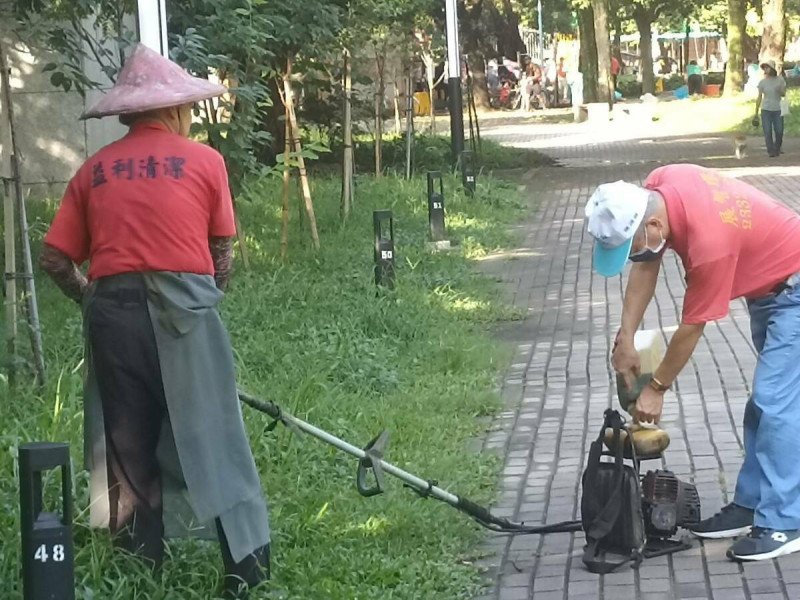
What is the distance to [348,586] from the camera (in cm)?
532

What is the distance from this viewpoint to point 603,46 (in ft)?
133

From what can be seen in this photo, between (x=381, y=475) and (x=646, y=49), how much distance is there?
52468 millimetres

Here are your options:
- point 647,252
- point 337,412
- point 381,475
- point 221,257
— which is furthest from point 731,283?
point 337,412

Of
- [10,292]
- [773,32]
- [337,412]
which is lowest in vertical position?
[337,412]

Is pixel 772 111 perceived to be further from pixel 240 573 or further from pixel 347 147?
pixel 240 573

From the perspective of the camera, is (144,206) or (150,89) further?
(150,89)

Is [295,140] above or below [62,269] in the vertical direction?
above

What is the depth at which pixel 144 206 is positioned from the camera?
457 centimetres

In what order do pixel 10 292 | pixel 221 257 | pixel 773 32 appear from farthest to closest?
1. pixel 773 32
2. pixel 10 292
3. pixel 221 257

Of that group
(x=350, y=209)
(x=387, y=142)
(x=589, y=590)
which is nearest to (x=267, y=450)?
(x=589, y=590)

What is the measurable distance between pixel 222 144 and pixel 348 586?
19.0 feet

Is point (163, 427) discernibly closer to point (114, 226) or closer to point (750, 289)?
point (114, 226)

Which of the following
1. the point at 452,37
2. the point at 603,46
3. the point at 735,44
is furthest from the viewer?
the point at 735,44

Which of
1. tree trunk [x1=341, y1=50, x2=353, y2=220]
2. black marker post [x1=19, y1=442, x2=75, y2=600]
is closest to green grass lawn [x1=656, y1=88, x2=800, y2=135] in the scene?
tree trunk [x1=341, y1=50, x2=353, y2=220]
